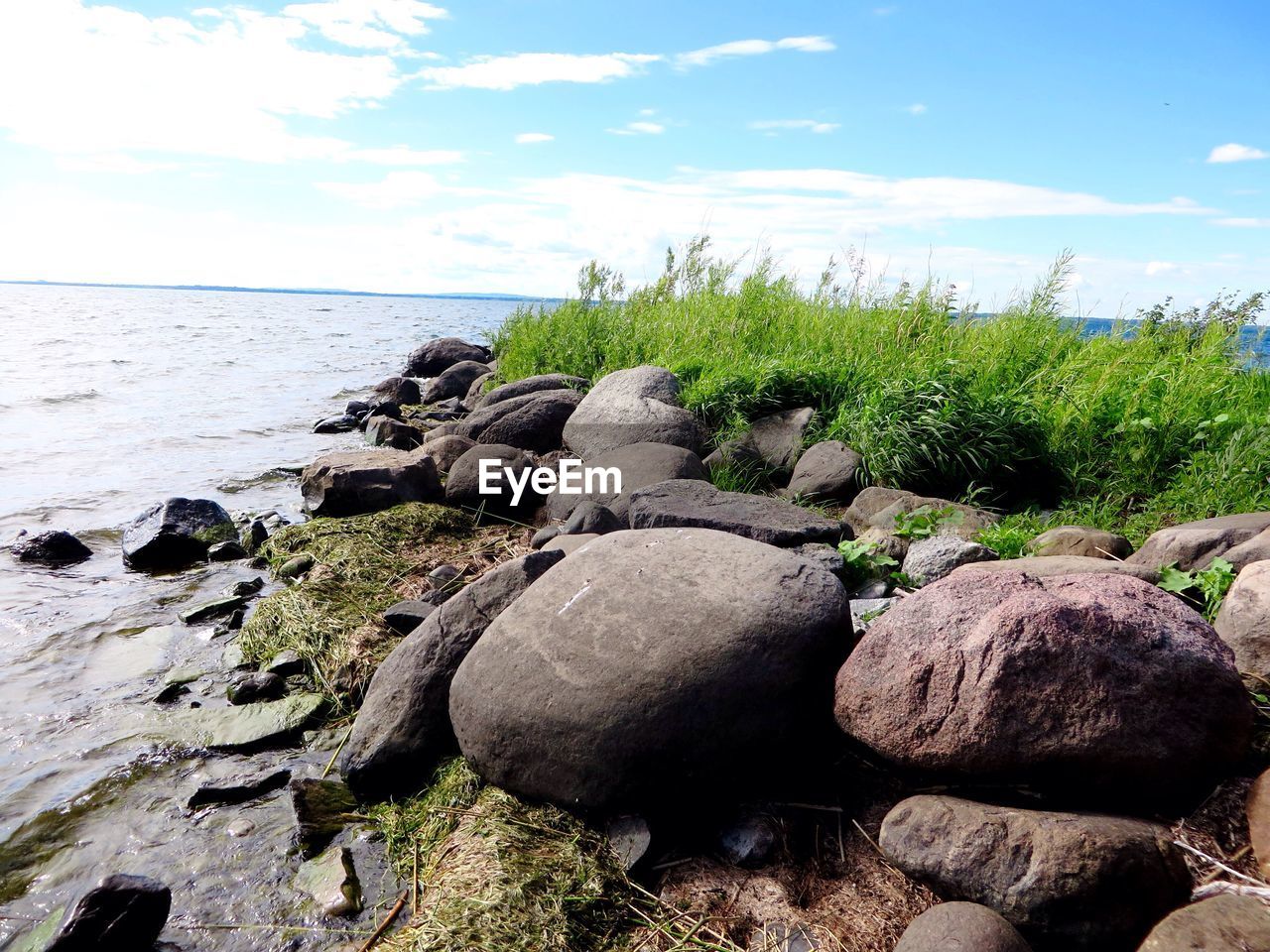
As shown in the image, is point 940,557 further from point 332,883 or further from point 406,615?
point 332,883

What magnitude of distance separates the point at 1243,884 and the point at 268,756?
3.77 metres

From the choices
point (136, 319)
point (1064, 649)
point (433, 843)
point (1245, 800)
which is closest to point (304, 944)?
point (433, 843)

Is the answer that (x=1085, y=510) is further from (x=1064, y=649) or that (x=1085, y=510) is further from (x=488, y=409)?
(x=488, y=409)

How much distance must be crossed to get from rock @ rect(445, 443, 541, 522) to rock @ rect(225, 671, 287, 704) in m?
2.66

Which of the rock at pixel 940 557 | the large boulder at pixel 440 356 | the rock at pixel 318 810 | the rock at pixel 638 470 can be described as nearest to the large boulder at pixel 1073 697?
the rock at pixel 940 557

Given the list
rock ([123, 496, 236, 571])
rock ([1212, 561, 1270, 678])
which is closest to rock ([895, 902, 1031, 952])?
rock ([1212, 561, 1270, 678])

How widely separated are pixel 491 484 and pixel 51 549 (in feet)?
11.4

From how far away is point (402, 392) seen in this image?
46.6 ft

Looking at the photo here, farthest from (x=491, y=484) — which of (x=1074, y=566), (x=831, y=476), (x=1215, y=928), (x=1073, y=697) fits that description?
(x=1215, y=928)

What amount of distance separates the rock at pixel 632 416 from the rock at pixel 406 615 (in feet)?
8.90

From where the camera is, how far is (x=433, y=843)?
3.10 m

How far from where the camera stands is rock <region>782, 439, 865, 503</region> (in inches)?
237

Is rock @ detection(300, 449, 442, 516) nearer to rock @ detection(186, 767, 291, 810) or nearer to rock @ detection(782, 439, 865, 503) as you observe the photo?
rock @ detection(782, 439, 865, 503)

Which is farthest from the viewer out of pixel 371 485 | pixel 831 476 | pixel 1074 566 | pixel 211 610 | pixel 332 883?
A: pixel 371 485
